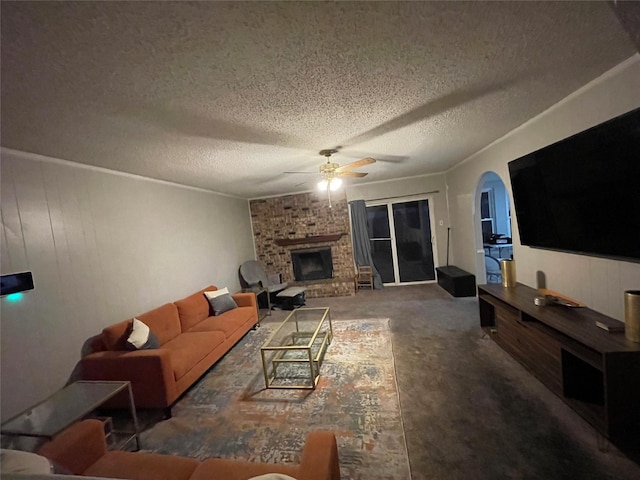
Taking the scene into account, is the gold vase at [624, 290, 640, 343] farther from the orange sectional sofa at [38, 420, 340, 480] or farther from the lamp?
the lamp

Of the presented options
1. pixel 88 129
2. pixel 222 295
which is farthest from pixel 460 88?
pixel 222 295

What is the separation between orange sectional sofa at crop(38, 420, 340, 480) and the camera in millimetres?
1224

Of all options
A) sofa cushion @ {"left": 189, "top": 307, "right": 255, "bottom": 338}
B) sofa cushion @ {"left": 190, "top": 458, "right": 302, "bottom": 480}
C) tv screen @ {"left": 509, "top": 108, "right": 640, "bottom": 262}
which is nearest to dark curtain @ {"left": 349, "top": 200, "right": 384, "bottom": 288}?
sofa cushion @ {"left": 189, "top": 307, "right": 255, "bottom": 338}

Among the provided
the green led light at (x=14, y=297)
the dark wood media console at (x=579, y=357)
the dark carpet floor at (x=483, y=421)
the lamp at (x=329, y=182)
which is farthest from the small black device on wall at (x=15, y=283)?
the dark wood media console at (x=579, y=357)

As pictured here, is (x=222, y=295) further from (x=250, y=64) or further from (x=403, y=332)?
(x=250, y=64)

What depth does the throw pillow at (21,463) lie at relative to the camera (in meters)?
1.03

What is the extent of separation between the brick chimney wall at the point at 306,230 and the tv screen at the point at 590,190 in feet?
12.3

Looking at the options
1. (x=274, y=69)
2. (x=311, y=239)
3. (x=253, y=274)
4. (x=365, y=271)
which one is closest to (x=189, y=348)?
(x=274, y=69)

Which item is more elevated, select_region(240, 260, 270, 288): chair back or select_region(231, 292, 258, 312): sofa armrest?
select_region(240, 260, 270, 288): chair back

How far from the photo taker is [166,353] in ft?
7.62

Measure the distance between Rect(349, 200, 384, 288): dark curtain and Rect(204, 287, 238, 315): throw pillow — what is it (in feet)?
10.1

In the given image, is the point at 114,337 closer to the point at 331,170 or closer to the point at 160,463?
the point at 160,463

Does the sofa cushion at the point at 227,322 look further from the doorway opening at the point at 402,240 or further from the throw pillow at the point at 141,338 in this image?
the doorway opening at the point at 402,240

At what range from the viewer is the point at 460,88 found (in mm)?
1858
